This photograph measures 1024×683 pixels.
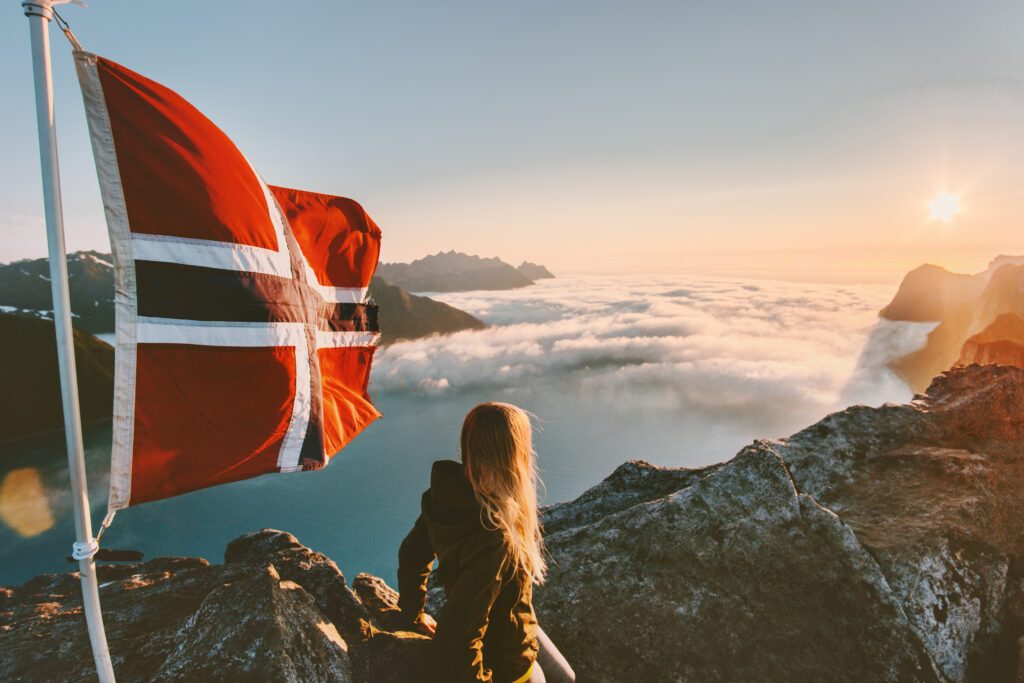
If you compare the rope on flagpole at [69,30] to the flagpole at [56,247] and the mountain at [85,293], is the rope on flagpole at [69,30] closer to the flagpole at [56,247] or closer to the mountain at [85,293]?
the flagpole at [56,247]

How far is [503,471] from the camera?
3.43m

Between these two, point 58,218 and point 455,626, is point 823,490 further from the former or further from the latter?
point 58,218

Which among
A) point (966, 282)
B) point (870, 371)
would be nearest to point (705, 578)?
point (966, 282)

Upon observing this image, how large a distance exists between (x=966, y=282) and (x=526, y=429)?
181 m

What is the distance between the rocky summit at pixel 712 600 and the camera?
4.72 metres

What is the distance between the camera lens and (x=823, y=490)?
A: 6.99m

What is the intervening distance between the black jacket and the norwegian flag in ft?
6.49

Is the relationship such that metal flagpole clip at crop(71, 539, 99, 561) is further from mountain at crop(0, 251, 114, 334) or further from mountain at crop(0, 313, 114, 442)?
mountain at crop(0, 251, 114, 334)

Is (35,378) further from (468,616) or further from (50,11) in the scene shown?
(468,616)

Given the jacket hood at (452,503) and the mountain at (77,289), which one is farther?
the mountain at (77,289)

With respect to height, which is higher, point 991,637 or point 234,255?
point 234,255

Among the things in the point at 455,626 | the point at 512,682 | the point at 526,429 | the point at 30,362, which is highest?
the point at 526,429

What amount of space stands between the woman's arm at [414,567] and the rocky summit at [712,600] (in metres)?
0.45

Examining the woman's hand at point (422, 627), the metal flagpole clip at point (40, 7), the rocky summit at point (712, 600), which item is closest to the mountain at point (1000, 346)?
the rocky summit at point (712, 600)
